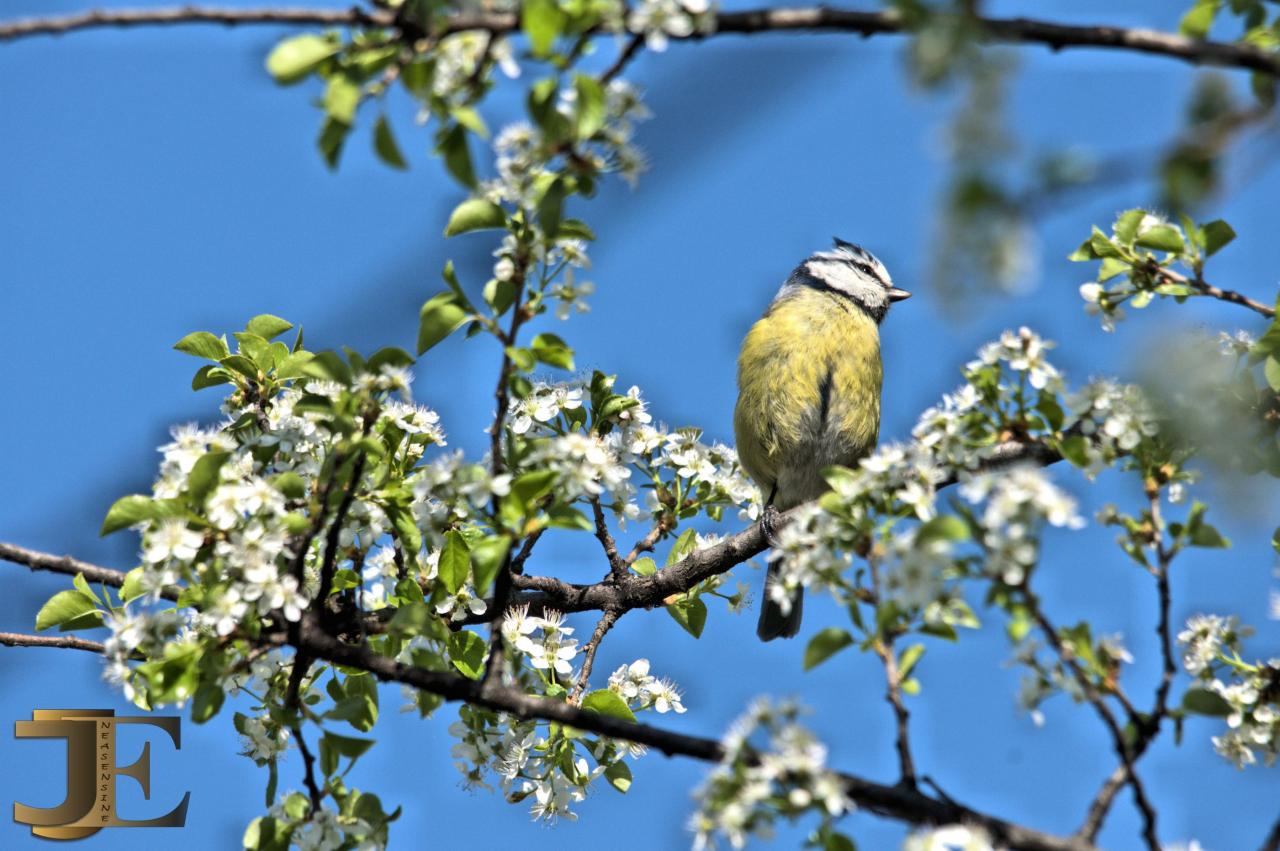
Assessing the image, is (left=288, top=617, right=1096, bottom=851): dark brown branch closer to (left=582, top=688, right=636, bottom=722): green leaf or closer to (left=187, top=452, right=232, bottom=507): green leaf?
(left=187, top=452, right=232, bottom=507): green leaf

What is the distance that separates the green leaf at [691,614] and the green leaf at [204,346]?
138 cm

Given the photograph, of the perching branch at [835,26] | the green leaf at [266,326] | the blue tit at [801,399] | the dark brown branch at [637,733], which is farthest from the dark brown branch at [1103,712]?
the blue tit at [801,399]

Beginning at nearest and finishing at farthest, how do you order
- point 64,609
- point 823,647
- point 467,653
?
point 823,647 → point 64,609 → point 467,653

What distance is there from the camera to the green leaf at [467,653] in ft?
9.84

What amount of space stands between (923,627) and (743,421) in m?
3.37

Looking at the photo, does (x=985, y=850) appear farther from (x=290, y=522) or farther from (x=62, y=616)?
(x=62, y=616)

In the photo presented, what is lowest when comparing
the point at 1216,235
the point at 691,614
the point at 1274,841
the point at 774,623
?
the point at 1274,841

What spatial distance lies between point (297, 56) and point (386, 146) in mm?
178

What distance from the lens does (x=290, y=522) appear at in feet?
7.82

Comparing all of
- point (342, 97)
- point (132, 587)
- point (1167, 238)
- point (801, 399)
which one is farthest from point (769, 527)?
point (342, 97)

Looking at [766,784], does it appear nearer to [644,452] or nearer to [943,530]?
[943,530]

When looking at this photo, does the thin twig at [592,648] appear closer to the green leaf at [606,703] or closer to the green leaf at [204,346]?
the green leaf at [606,703]

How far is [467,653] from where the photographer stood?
3.02 meters

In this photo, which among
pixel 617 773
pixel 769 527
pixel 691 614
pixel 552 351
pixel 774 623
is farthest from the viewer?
pixel 774 623
